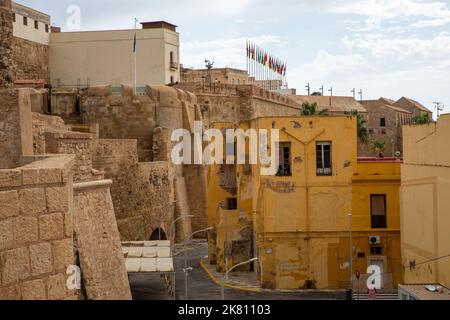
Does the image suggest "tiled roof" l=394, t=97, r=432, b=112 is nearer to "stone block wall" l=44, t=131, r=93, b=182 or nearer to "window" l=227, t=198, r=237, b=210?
"window" l=227, t=198, r=237, b=210

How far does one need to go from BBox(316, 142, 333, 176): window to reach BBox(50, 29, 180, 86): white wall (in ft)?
85.5

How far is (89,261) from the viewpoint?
13.3 m

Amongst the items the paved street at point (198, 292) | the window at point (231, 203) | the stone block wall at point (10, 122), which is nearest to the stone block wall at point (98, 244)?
the stone block wall at point (10, 122)

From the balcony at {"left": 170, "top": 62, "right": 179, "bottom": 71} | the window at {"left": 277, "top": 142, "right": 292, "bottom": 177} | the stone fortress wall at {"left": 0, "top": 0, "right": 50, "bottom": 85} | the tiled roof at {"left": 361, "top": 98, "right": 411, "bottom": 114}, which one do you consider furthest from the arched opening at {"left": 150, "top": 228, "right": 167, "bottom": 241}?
the tiled roof at {"left": 361, "top": 98, "right": 411, "bottom": 114}

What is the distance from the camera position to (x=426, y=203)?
21453mm

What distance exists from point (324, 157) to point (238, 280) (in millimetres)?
6639

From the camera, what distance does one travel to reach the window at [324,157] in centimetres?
2950

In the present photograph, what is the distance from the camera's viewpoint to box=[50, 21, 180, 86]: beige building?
5372 cm

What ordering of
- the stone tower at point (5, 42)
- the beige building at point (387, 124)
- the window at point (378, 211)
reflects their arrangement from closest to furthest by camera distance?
1. the stone tower at point (5, 42)
2. the window at point (378, 211)
3. the beige building at point (387, 124)

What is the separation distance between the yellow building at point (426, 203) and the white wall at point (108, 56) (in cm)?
3270

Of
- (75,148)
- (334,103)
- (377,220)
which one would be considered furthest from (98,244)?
(334,103)

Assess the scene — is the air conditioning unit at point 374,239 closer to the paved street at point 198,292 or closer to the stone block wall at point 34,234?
the paved street at point 198,292

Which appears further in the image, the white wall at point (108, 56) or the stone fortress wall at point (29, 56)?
the white wall at point (108, 56)

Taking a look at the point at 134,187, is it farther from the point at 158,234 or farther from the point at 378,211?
the point at 378,211
